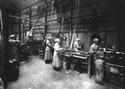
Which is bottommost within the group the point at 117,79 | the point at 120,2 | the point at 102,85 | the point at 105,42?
the point at 102,85

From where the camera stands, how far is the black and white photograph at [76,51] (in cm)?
412

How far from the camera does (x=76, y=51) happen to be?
614 centimetres

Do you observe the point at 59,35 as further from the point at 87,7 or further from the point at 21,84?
the point at 21,84

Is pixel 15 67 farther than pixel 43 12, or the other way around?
pixel 43 12

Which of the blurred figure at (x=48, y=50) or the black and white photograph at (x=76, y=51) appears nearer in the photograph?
the black and white photograph at (x=76, y=51)

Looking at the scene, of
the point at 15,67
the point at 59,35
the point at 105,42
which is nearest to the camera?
the point at 15,67

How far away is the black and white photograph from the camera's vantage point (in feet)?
13.5

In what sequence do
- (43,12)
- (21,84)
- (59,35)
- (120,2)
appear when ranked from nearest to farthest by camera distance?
(21,84) < (120,2) < (59,35) < (43,12)

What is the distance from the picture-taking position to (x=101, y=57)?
4582mm

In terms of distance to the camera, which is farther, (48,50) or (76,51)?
(48,50)

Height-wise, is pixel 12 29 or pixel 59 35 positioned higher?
pixel 12 29

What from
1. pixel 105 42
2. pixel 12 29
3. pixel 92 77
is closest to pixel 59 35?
pixel 105 42

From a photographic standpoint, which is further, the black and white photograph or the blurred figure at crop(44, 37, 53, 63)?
the blurred figure at crop(44, 37, 53, 63)

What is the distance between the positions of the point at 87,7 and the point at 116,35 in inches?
112
